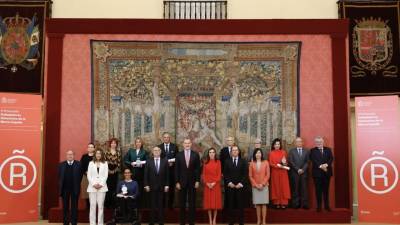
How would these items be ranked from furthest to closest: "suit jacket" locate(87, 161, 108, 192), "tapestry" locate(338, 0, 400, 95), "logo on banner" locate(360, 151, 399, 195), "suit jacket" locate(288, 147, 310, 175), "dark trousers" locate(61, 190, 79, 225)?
1. "tapestry" locate(338, 0, 400, 95)
2. "suit jacket" locate(288, 147, 310, 175)
3. "logo on banner" locate(360, 151, 399, 195)
4. "dark trousers" locate(61, 190, 79, 225)
5. "suit jacket" locate(87, 161, 108, 192)

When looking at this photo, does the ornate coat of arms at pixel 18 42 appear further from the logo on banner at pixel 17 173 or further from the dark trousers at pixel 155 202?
the dark trousers at pixel 155 202

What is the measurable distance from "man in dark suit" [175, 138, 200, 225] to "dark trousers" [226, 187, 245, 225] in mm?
536

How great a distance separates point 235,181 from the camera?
7797 millimetres

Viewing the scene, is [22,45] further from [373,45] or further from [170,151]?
[373,45]

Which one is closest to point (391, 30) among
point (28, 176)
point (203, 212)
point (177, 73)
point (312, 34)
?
point (312, 34)

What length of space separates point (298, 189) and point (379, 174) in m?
1.32

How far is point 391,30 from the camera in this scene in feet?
37.6

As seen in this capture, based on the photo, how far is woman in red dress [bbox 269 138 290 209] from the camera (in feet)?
27.4

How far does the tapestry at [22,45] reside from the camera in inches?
450

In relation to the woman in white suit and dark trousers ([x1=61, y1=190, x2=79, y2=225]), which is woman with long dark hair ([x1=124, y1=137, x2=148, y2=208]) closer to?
the woman in white suit

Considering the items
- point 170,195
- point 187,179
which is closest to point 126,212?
point 170,195

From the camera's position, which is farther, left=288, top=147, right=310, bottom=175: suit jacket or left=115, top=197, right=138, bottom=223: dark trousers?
left=288, top=147, right=310, bottom=175: suit jacket

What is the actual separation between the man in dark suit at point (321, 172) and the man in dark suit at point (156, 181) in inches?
97.6

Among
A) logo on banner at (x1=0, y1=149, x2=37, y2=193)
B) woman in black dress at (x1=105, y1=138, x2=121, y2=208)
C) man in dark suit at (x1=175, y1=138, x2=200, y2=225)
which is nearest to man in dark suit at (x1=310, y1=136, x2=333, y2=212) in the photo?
man in dark suit at (x1=175, y1=138, x2=200, y2=225)
